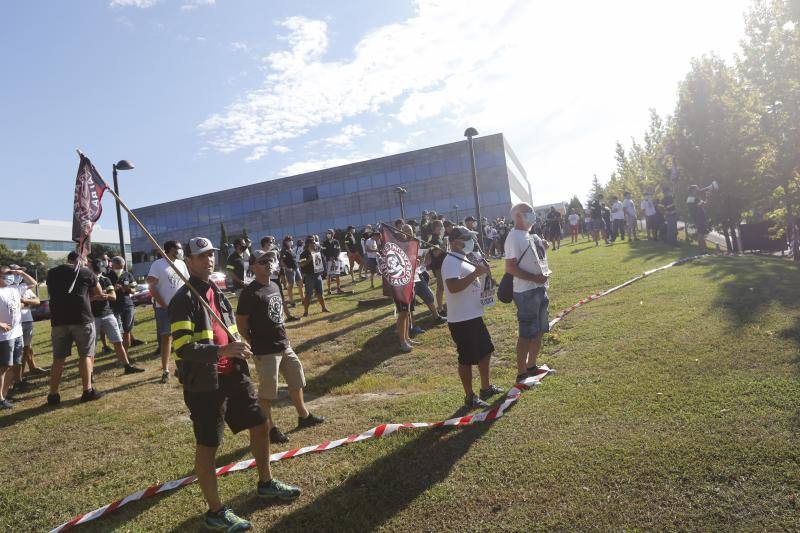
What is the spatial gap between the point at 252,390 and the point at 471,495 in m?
1.93

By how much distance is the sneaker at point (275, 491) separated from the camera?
4168mm

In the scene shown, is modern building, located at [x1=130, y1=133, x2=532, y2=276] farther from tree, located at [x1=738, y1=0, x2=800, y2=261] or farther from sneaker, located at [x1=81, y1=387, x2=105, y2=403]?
sneaker, located at [x1=81, y1=387, x2=105, y2=403]

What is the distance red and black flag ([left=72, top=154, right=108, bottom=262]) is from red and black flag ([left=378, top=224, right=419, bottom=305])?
4.75 m

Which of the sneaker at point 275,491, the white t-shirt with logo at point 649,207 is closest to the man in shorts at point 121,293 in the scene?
the sneaker at point 275,491

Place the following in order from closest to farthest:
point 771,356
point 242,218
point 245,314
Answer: point 245,314, point 771,356, point 242,218

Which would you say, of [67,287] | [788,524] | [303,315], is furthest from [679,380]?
[303,315]

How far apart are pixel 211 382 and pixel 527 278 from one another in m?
3.62

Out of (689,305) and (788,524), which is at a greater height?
(689,305)

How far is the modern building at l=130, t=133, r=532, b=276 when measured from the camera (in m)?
56.5

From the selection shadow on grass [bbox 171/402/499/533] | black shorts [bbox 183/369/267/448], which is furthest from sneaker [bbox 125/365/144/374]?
black shorts [bbox 183/369/267/448]

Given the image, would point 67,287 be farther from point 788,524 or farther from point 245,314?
point 788,524

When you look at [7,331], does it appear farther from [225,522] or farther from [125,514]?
[225,522]

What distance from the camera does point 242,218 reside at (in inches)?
2739

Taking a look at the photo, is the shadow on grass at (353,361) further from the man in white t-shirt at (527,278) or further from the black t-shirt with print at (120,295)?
the black t-shirt with print at (120,295)
